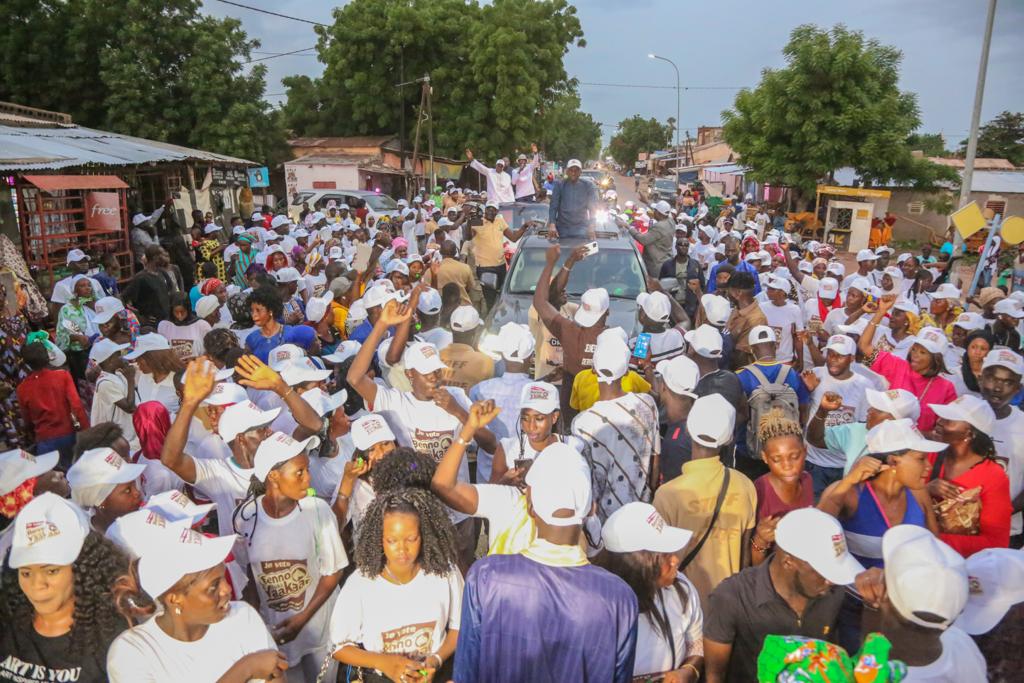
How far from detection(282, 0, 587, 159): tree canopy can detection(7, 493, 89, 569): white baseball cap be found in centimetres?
3150

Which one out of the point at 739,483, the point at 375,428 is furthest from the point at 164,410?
the point at 739,483

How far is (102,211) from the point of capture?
39.3 ft

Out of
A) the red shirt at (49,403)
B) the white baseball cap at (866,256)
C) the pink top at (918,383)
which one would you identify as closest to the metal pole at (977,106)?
the white baseball cap at (866,256)

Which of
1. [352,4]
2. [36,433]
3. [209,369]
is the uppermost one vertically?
[352,4]

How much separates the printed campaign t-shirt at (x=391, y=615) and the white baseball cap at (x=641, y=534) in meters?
0.69

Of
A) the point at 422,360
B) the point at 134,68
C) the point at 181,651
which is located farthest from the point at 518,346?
the point at 134,68

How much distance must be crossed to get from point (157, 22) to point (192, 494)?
27.9m

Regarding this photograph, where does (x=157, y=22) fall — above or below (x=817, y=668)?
above

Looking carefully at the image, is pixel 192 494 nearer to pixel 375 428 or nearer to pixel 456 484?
pixel 375 428

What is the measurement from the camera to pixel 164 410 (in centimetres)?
396

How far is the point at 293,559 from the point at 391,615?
0.57 metres

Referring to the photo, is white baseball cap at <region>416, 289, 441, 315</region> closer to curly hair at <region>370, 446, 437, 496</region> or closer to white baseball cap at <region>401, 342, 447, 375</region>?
white baseball cap at <region>401, 342, 447, 375</region>

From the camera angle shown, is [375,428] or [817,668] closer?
[817,668]

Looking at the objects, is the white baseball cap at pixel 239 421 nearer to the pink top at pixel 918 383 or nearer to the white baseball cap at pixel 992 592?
the white baseball cap at pixel 992 592
